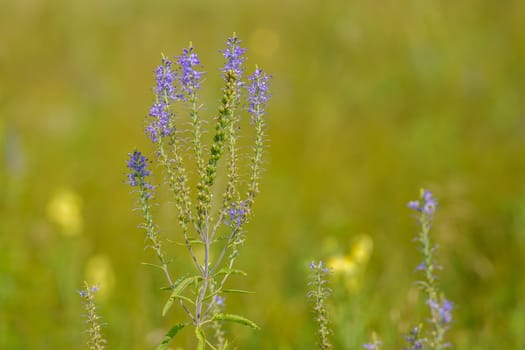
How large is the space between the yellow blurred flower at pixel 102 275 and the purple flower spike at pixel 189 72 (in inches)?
128

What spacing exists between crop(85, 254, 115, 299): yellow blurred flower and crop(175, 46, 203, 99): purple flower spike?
3256 millimetres

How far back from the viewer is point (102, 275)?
4.90 meters

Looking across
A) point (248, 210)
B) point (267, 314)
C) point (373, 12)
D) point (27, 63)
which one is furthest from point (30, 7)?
point (248, 210)

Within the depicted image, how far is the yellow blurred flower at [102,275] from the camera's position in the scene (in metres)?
4.79

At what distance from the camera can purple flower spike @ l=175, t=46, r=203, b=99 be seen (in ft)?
5.84

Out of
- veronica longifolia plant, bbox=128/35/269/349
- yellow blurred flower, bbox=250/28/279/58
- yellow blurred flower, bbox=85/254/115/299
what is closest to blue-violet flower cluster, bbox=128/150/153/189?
veronica longifolia plant, bbox=128/35/269/349

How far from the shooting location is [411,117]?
833 centimetres

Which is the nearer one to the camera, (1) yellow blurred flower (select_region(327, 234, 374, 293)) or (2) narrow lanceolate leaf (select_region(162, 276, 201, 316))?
(2) narrow lanceolate leaf (select_region(162, 276, 201, 316))

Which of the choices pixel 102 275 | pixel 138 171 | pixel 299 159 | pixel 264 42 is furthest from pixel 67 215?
pixel 264 42

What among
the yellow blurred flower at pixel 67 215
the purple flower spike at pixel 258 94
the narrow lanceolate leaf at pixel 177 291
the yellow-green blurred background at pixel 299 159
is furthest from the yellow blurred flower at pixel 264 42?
the narrow lanceolate leaf at pixel 177 291

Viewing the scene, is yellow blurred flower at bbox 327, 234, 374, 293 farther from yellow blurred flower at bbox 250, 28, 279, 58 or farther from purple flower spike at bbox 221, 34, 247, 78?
yellow blurred flower at bbox 250, 28, 279, 58

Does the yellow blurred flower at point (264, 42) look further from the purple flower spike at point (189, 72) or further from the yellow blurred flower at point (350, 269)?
the purple flower spike at point (189, 72)

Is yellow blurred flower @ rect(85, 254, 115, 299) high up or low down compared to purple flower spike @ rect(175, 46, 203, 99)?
up

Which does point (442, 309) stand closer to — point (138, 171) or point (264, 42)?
point (138, 171)
